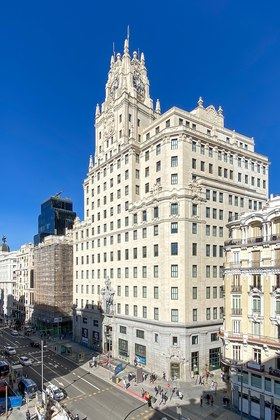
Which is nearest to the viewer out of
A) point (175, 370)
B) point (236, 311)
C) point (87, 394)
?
point (236, 311)

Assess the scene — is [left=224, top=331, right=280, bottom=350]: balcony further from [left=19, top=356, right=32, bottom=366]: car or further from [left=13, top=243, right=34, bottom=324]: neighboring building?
[left=13, top=243, right=34, bottom=324]: neighboring building

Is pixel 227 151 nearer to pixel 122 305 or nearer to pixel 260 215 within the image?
pixel 260 215

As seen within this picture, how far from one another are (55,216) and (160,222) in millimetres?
79017

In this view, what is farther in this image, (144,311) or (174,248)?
(144,311)

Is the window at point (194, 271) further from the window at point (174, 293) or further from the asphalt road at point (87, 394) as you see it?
the asphalt road at point (87, 394)

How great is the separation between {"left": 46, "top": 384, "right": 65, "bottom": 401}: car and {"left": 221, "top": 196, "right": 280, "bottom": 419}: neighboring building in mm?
25100

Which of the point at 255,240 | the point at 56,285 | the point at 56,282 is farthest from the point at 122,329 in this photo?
the point at 255,240

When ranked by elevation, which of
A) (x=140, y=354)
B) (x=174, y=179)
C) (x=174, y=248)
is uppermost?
(x=174, y=179)

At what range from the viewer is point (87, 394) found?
2124 inches

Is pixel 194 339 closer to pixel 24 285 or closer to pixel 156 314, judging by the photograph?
pixel 156 314

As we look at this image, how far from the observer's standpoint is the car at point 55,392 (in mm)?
51344

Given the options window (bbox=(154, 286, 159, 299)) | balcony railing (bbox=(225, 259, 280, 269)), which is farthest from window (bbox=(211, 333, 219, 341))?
balcony railing (bbox=(225, 259, 280, 269))

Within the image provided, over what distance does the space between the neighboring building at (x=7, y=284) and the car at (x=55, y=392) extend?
10951cm

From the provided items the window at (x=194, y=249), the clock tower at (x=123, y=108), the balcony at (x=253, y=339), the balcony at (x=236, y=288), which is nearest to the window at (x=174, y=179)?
the window at (x=194, y=249)
